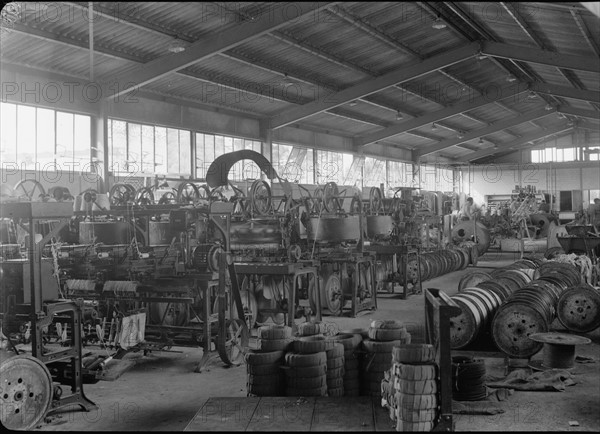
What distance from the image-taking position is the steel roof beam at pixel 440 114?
2433 centimetres

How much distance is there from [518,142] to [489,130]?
19.7 ft

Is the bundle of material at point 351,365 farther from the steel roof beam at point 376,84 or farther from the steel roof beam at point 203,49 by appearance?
the steel roof beam at point 376,84

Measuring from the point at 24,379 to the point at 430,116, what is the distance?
76.0ft

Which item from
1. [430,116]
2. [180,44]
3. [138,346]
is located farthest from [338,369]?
[430,116]

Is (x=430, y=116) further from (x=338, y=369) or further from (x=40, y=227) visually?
(x=338, y=369)

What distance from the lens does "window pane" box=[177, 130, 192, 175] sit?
19281mm

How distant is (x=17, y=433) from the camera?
203 inches

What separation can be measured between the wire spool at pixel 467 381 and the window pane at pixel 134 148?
12.9 metres

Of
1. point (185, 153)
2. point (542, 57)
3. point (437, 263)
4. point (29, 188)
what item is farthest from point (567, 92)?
point (29, 188)

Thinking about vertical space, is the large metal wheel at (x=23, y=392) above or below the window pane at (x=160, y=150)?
below

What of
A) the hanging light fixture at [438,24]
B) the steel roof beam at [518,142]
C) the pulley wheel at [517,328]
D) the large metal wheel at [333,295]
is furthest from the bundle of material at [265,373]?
the steel roof beam at [518,142]

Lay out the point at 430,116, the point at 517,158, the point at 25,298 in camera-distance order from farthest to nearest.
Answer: the point at 517,158 → the point at 430,116 → the point at 25,298

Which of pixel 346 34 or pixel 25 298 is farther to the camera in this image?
pixel 346 34

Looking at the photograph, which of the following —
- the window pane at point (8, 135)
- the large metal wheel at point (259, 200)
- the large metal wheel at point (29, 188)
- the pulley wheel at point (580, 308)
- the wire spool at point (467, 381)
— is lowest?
the wire spool at point (467, 381)
